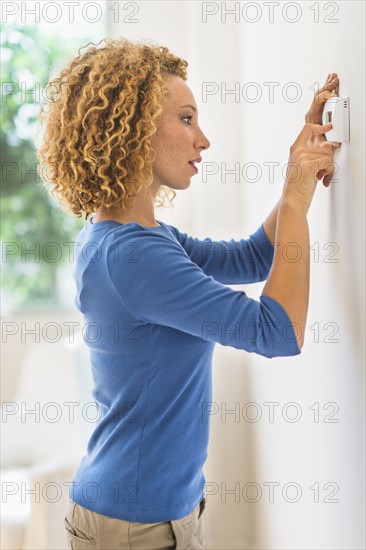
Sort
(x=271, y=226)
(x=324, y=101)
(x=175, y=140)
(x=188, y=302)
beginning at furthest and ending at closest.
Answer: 1. (x=271, y=226)
2. (x=175, y=140)
3. (x=324, y=101)
4. (x=188, y=302)

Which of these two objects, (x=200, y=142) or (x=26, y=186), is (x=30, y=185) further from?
(x=200, y=142)

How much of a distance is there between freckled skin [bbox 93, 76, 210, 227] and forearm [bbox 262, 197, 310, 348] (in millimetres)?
258

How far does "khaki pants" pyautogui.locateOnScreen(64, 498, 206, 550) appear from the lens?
3.84ft

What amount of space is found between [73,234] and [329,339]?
1.86 metres

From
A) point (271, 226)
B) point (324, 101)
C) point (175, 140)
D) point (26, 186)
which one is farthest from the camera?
point (26, 186)

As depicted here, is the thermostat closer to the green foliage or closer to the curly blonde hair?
the curly blonde hair

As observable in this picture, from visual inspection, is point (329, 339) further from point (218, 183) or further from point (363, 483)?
point (218, 183)

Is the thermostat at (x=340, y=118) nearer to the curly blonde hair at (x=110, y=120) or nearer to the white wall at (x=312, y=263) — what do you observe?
the white wall at (x=312, y=263)

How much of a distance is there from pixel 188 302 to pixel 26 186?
1.98 m

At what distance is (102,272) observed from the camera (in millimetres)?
1136

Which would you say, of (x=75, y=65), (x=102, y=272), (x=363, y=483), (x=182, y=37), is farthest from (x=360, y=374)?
(x=182, y=37)

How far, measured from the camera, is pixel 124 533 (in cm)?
117

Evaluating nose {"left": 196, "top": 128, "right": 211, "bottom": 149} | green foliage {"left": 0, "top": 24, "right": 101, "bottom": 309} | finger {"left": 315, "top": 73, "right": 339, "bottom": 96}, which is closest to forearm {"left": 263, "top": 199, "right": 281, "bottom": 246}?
nose {"left": 196, "top": 128, "right": 211, "bottom": 149}

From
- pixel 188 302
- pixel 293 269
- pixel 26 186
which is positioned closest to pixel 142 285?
pixel 188 302
